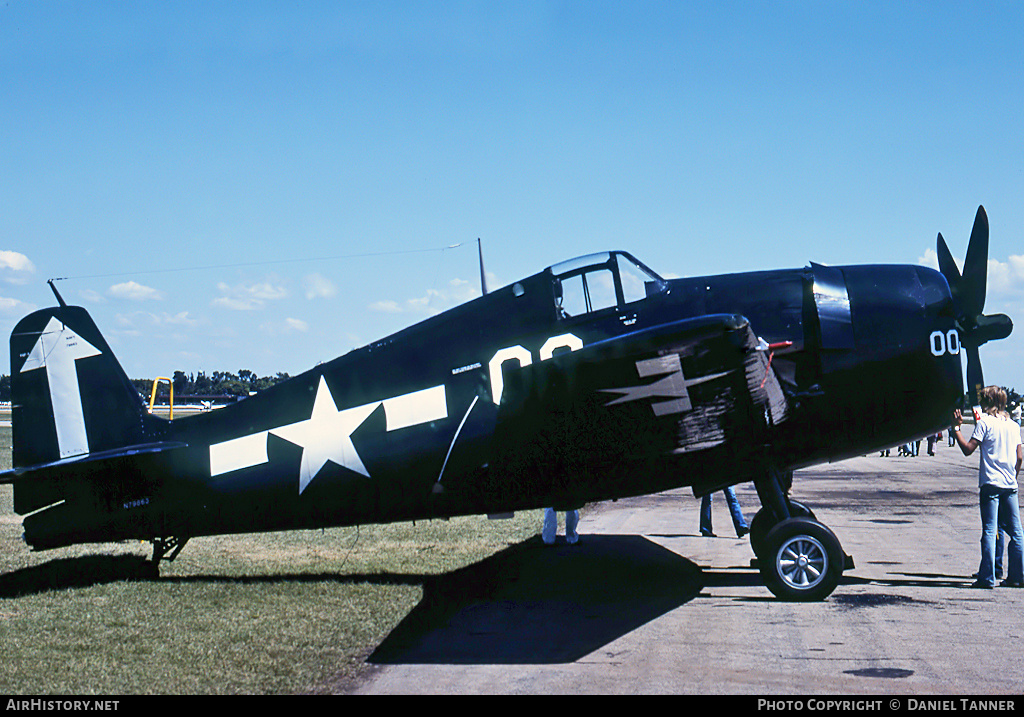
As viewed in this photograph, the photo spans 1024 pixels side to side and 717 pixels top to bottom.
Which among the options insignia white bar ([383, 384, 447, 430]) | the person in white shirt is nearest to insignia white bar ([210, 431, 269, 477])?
insignia white bar ([383, 384, 447, 430])

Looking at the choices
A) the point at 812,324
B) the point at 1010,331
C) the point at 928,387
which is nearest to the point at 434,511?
the point at 812,324

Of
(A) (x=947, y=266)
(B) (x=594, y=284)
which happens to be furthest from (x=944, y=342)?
(B) (x=594, y=284)

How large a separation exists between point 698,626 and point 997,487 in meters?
3.73

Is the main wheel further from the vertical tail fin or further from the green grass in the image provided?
the vertical tail fin

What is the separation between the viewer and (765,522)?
344 inches

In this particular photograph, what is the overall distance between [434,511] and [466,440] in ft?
2.61

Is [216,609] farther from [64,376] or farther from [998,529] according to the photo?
[998,529]

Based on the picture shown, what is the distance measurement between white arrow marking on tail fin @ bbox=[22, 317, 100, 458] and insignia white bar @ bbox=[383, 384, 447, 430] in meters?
3.38

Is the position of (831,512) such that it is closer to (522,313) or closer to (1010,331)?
(1010,331)

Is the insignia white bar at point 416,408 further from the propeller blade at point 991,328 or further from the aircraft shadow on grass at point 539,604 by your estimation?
the propeller blade at point 991,328

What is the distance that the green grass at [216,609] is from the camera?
212 inches

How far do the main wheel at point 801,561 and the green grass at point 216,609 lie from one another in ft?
10.8

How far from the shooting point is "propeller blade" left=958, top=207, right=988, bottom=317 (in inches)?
318

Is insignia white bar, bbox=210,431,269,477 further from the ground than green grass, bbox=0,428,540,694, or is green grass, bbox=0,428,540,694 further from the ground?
insignia white bar, bbox=210,431,269,477
